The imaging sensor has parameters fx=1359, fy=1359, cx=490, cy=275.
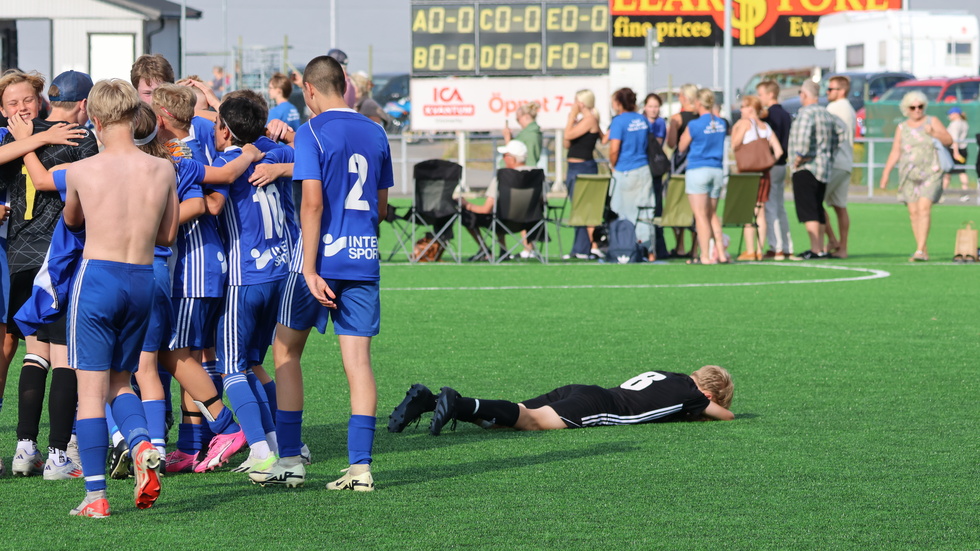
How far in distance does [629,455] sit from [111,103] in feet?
9.05

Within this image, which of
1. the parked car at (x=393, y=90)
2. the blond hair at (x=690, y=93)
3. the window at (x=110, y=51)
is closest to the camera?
the blond hair at (x=690, y=93)

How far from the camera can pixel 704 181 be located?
52.5 feet

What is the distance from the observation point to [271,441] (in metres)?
5.81

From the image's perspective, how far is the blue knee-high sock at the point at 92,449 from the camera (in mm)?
4875

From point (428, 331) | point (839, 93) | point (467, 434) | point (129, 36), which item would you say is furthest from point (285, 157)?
point (129, 36)

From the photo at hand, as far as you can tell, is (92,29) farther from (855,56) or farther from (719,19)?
(719,19)

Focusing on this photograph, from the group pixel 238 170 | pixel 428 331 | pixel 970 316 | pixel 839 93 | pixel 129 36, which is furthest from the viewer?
pixel 129 36

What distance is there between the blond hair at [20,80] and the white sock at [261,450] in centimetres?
182

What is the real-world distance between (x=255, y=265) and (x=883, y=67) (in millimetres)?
38915

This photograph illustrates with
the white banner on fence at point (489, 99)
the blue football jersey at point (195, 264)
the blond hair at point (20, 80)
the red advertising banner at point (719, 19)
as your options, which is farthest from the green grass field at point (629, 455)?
the red advertising banner at point (719, 19)

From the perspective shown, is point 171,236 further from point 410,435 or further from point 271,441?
point 410,435

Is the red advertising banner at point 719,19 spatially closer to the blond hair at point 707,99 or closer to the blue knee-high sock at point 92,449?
the blond hair at point 707,99

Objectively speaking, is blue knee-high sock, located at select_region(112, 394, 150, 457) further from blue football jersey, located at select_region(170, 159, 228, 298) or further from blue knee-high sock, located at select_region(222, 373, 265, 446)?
blue football jersey, located at select_region(170, 159, 228, 298)

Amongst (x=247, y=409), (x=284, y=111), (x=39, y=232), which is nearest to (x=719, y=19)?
(x=284, y=111)
